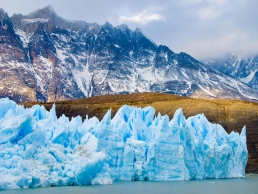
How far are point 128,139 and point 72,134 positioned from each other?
4139 mm

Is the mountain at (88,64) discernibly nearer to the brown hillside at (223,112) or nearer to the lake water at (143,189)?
the brown hillside at (223,112)

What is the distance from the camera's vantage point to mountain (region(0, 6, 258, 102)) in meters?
132

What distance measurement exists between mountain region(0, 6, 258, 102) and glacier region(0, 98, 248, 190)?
87.7 m

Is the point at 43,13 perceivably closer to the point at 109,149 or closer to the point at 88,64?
the point at 88,64

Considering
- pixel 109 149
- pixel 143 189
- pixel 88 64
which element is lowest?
pixel 143 189

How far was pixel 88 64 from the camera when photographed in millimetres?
154750

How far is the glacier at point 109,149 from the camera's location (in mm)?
24062

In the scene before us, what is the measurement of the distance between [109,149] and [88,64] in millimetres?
126849

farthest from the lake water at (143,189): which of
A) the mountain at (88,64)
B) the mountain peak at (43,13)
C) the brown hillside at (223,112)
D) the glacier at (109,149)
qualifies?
the mountain peak at (43,13)

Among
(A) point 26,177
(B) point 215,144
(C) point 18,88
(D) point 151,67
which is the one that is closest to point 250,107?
(B) point 215,144

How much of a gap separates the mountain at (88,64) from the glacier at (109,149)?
288 feet

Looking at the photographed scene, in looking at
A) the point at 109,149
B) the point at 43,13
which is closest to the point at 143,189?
the point at 109,149

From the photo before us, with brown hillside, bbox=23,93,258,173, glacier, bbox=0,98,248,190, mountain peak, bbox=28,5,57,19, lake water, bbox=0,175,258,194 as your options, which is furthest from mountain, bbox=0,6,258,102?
lake water, bbox=0,175,258,194

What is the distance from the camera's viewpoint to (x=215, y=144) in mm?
35000
